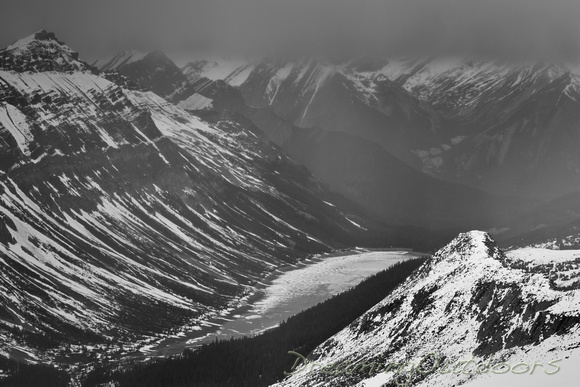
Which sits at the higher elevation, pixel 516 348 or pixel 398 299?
pixel 398 299

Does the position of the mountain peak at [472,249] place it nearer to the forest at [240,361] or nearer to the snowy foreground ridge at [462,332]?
the snowy foreground ridge at [462,332]

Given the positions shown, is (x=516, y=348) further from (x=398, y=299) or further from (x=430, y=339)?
(x=398, y=299)

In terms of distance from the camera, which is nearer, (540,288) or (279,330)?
(540,288)

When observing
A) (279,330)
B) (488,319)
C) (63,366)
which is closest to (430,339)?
(488,319)

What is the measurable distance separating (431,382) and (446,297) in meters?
24.8

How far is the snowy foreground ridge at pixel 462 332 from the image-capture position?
230 ft

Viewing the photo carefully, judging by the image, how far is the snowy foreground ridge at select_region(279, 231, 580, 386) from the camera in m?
70.2

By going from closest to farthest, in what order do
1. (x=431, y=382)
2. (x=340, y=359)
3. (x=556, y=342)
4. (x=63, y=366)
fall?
(x=556, y=342) → (x=431, y=382) → (x=340, y=359) → (x=63, y=366)

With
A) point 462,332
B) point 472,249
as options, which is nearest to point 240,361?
point 472,249

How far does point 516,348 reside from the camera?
74750 millimetres

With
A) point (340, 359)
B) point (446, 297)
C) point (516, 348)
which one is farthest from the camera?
point (340, 359)

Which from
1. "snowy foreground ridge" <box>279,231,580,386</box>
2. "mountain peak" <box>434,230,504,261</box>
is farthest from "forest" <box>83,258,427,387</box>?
"mountain peak" <box>434,230,504,261</box>

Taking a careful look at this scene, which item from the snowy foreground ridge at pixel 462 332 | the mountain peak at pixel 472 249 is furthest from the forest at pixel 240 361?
the mountain peak at pixel 472 249

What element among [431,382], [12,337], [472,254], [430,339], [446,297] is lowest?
[431,382]
